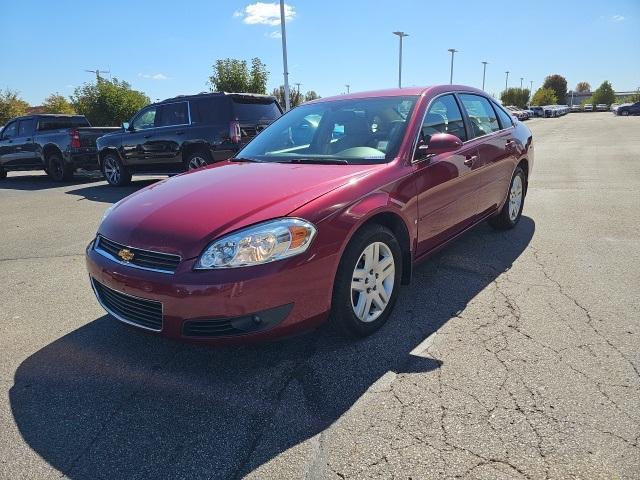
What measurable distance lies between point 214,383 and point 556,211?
5605mm

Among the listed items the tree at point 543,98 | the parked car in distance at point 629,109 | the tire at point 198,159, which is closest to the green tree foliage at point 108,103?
the tire at point 198,159

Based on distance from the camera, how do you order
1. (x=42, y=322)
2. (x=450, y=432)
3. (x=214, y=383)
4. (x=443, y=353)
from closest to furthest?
(x=450, y=432) < (x=214, y=383) < (x=443, y=353) < (x=42, y=322)

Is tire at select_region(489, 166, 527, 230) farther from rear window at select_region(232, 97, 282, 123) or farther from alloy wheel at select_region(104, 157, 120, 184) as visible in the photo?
alloy wheel at select_region(104, 157, 120, 184)

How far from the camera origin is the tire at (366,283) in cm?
279

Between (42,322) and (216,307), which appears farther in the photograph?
(42,322)

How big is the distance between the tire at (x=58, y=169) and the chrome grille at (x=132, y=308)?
34.9 ft

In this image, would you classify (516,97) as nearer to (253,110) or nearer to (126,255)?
(253,110)

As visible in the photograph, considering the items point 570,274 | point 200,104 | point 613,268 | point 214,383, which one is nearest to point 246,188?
point 214,383

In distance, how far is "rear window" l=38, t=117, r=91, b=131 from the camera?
12609mm

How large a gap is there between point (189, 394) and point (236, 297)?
657 mm

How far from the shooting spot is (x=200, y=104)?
361 inches

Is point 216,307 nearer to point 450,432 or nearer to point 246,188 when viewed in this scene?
point 246,188

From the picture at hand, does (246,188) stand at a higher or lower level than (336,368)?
higher

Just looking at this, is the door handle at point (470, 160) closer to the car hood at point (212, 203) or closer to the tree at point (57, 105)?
the car hood at point (212, 203)
